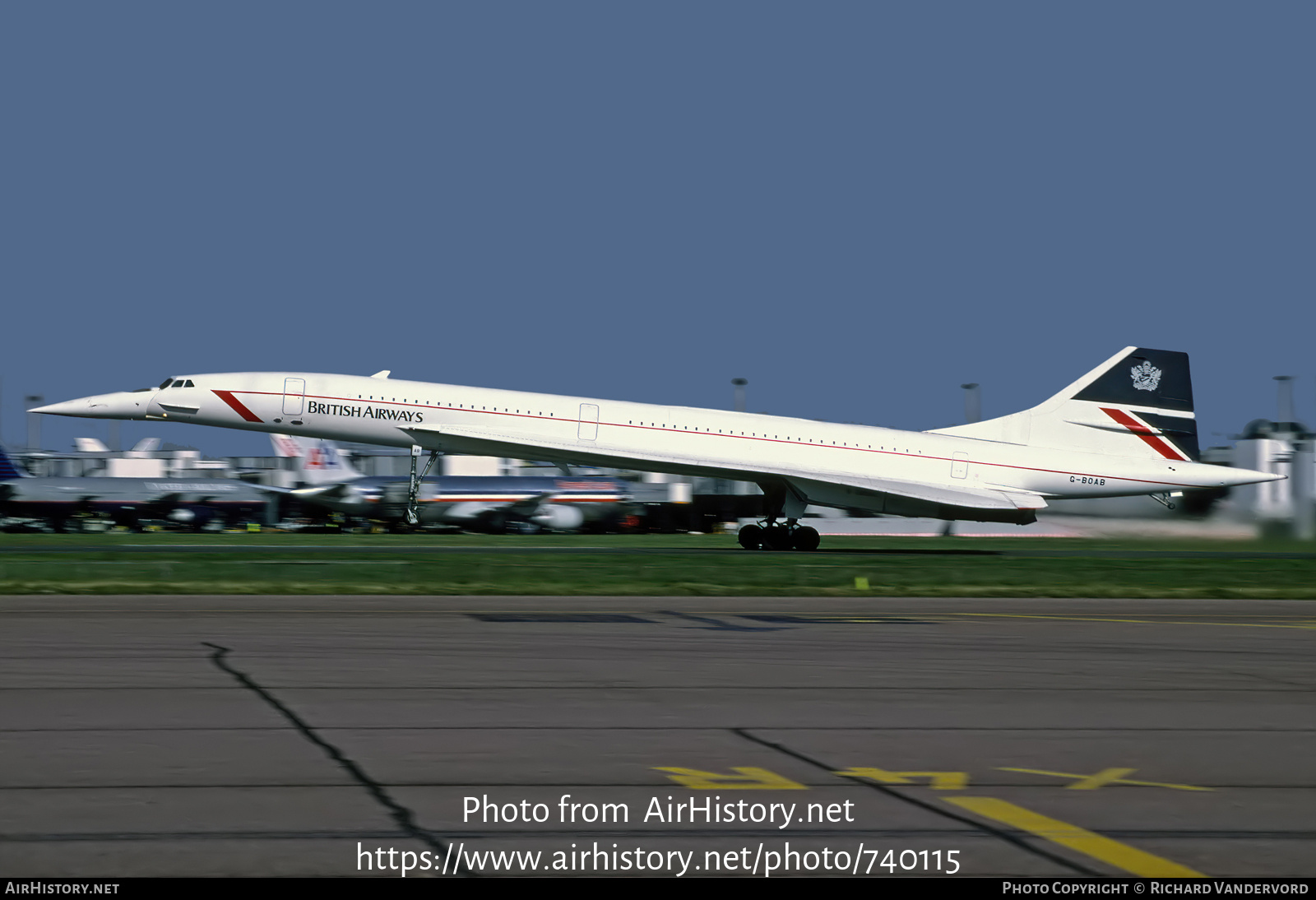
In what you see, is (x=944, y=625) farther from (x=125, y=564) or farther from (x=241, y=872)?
(x=125, y=564)

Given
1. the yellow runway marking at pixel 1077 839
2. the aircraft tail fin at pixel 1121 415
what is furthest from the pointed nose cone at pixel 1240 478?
the yellow runway marking at pixel 1077 839

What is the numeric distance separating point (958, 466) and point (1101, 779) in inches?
1257

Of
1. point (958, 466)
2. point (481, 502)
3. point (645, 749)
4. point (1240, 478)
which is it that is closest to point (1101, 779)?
point (645, 749)

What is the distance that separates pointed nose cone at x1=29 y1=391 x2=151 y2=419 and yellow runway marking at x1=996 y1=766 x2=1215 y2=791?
34595 millimetres

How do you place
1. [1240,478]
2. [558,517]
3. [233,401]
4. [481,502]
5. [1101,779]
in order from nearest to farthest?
[1101,779]
[233,401]
[1240,478]
[558,517]
[481,502]

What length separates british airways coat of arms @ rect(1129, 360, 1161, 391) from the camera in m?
40.4

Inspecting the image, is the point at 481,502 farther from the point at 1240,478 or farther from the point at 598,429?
the point at 1240,478

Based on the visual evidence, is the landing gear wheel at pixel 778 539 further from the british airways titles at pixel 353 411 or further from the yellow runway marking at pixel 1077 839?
the yellow runway marking at pixel 1077 839

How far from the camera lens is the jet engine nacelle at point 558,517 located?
57.4 metres

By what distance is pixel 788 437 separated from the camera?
3834 cm

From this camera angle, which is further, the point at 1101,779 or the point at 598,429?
the point at 598,429

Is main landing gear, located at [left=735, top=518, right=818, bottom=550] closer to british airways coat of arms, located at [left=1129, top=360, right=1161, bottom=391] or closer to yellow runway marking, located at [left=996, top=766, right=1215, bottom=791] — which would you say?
british airways coat of arms, located at [left=1129, top=360, right=1161, bottom=391]

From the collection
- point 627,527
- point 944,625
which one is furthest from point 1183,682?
point 627,527

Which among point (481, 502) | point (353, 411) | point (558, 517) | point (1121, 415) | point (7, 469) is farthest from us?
point (481, 502)
